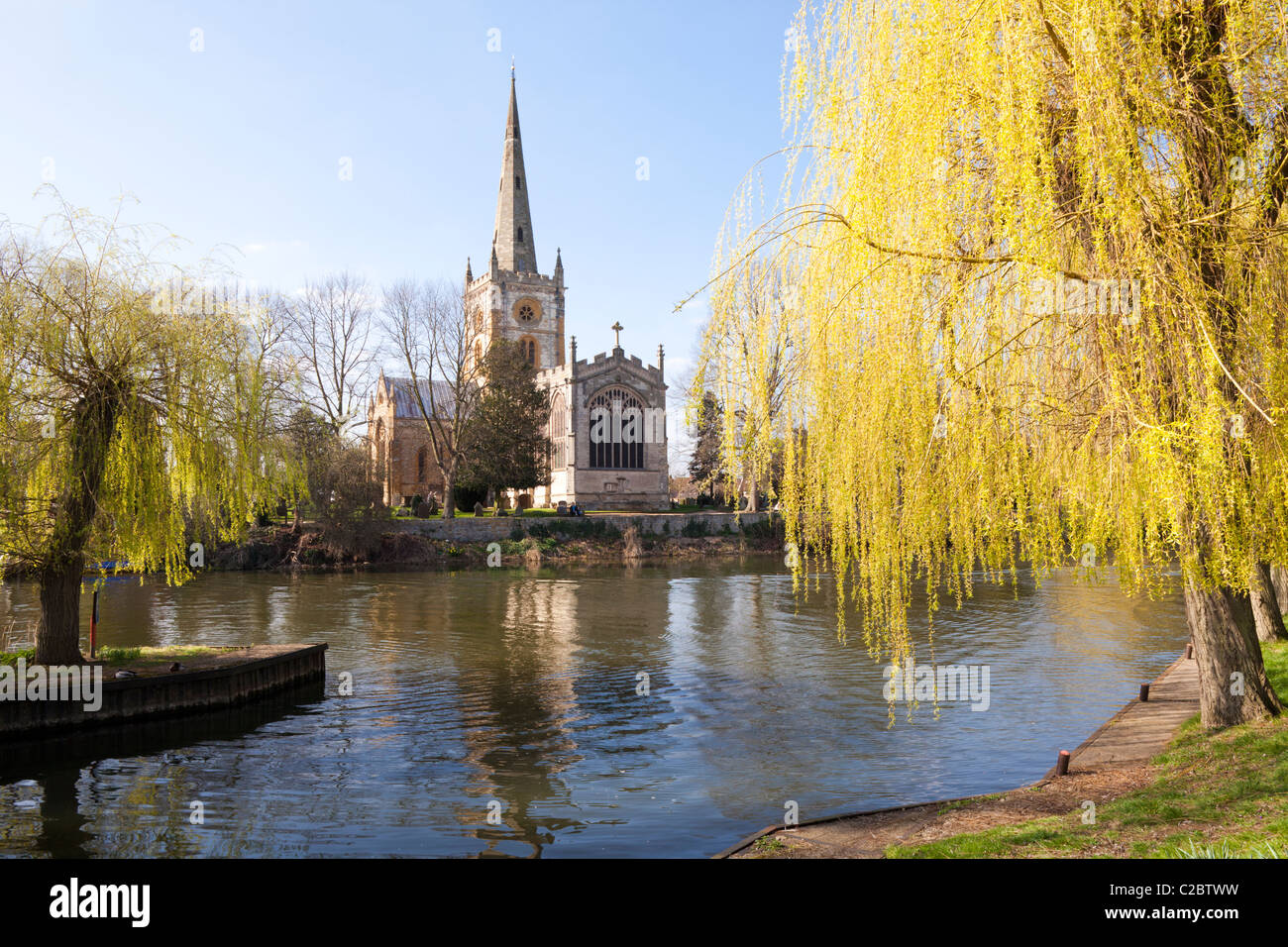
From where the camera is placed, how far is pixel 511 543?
45000 millimetres

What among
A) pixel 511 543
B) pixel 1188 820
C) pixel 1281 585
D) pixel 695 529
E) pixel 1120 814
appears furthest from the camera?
pixel 695 529

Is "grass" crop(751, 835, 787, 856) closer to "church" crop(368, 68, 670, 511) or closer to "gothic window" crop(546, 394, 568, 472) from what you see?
"church" crop(368, 68, 670, 511)

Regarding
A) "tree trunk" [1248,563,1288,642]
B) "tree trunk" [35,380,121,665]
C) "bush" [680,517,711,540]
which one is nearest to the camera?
"tree trunk" [35,380,121,665]

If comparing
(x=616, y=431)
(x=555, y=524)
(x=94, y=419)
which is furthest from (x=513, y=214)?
(x=94, y=419)

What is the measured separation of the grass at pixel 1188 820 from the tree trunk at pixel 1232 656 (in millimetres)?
449

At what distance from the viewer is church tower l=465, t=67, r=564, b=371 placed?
236ft

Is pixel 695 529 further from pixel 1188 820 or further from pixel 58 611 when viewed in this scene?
pixel 1188 820

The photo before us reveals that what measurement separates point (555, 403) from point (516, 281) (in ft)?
40.5

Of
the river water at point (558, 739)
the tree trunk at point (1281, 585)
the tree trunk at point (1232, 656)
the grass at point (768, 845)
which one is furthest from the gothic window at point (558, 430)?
the grass at point (768, 845)

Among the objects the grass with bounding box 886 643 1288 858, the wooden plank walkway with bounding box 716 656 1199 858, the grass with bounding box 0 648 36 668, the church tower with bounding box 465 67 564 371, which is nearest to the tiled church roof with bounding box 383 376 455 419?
the church tower with bounding box 465 67 564 371

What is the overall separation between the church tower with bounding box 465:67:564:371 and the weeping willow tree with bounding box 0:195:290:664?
2304 inches

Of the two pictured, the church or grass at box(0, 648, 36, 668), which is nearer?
grass at box(0, 648, 36, 668)
